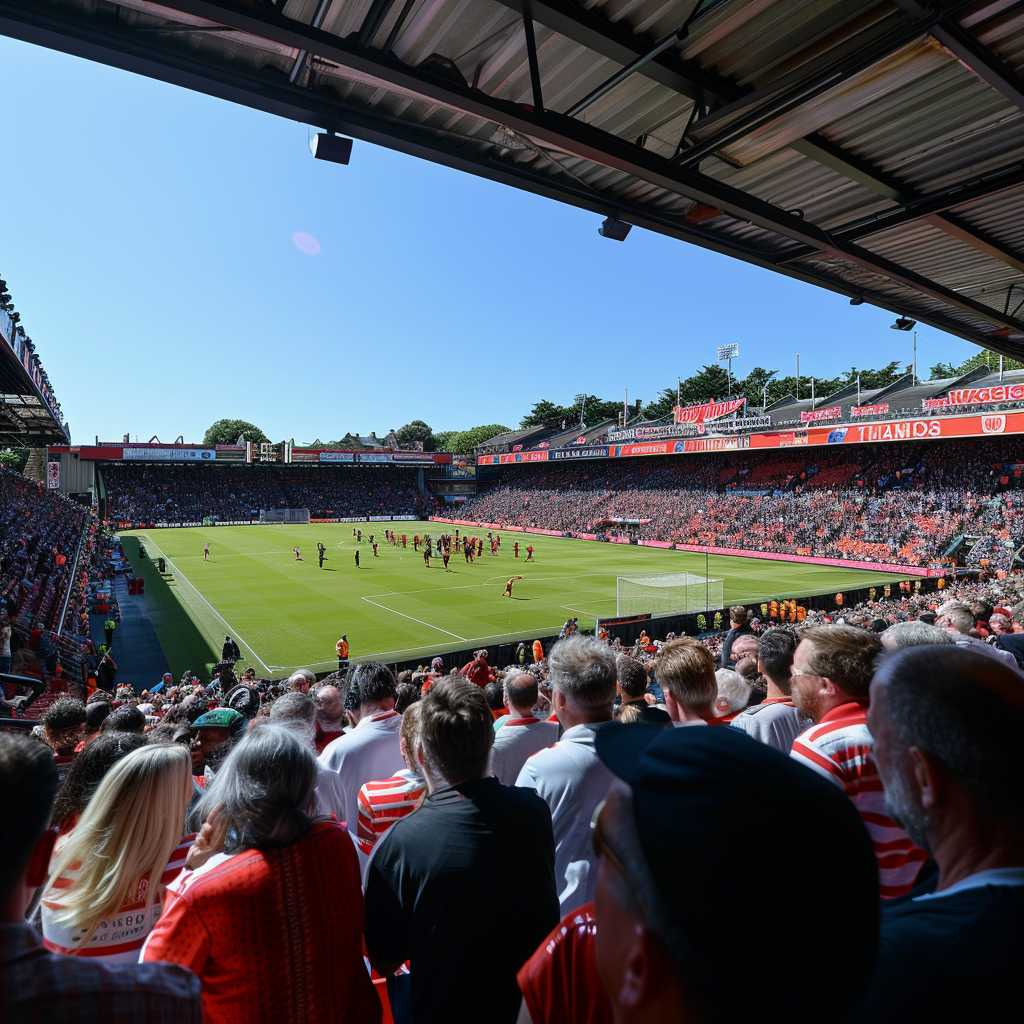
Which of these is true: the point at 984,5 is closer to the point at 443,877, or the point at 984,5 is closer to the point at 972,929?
the point at 972,929

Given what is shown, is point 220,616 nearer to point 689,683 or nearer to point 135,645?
point 135,645

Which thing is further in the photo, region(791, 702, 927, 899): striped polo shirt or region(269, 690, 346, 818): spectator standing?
region(269, 690, 346, 818): spectator standing

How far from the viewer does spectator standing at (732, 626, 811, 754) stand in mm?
4223

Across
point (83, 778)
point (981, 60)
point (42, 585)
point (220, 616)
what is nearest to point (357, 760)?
point (83, 778)

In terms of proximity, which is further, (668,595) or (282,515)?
(282,515)

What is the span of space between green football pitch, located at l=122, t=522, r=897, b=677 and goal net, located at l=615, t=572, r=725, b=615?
46.4 inches

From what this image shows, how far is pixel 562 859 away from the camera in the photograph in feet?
10.5

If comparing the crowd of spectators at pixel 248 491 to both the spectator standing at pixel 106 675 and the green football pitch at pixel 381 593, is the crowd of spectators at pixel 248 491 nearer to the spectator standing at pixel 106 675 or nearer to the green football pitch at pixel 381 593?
the green football pitch at pixel 381 593

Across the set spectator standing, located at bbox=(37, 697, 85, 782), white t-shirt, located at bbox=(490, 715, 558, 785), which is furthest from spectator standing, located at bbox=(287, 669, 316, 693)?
white t-shirt, located at bbox=(490, 715, 558, 785)

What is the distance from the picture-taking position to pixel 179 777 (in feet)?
8.45

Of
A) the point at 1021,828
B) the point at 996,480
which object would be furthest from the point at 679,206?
the point at 996,480

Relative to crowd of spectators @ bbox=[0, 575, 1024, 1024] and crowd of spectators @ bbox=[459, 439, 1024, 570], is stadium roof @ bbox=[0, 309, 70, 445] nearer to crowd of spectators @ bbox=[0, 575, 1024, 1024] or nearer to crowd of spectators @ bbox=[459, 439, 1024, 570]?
crowd of spectators @ bbox=[0, 575, 1024, 1024]

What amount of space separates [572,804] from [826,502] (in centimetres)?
4810

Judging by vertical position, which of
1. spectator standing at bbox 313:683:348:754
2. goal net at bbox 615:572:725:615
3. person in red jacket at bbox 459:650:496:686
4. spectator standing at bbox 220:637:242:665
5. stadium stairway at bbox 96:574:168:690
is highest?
spectator standing at bbox 313:683:348:754
